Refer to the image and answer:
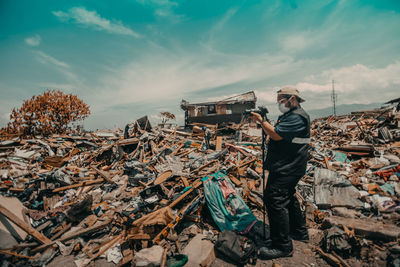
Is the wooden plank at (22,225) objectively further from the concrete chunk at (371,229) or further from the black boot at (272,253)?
the concrete chunk at (371,229)

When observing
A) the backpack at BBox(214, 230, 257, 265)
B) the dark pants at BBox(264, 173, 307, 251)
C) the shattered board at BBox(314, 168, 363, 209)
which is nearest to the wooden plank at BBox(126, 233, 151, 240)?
the backpack at BBox(214, 230, 257, 265)

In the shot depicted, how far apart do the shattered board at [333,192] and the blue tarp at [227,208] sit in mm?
2066

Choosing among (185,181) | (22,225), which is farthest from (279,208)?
(22,225)

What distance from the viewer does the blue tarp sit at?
132 inches

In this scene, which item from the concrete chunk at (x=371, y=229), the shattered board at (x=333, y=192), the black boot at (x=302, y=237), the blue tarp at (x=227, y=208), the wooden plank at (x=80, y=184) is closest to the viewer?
the concrete chunk at (x=371, y=229)

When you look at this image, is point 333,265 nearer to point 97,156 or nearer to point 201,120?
point 97,156

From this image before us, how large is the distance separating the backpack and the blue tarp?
41cm

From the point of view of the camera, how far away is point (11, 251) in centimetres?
306

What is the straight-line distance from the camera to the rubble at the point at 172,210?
2859 millimetres

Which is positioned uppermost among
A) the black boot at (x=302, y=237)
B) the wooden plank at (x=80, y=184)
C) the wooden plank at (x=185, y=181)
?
the wooden plank at (x=185, y=181)

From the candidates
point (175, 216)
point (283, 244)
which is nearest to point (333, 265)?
point (283, 244)

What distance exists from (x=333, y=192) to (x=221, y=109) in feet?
62.8

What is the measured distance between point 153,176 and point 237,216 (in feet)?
10.7

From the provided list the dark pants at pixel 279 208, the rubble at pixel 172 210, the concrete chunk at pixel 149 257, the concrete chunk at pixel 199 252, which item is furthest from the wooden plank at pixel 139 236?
the dark pants at pixel 279 208
